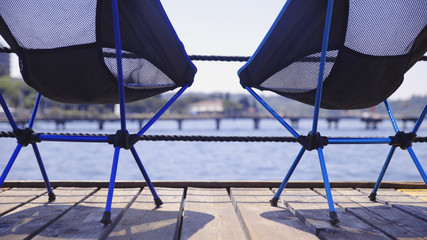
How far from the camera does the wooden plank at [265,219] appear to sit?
35.0 inches

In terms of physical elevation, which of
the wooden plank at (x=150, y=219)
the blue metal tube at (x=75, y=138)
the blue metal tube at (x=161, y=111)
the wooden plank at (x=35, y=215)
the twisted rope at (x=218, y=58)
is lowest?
the wooden plank at (x=150, y=219)

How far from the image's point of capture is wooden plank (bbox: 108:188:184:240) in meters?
0.87

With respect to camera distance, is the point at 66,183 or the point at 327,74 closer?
the point at 327,74

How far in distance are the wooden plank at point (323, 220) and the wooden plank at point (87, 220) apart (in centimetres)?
56

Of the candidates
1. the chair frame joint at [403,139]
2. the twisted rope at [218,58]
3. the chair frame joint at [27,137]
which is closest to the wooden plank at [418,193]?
the chair frame joint at [403,139]

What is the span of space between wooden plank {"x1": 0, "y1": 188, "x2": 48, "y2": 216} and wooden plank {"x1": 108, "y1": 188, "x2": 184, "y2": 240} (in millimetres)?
383

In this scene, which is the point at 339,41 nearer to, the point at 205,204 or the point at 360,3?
the point at 360,3

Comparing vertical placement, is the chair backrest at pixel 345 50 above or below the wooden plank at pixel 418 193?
above

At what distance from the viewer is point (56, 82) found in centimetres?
110

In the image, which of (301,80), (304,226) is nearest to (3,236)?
(304,226)

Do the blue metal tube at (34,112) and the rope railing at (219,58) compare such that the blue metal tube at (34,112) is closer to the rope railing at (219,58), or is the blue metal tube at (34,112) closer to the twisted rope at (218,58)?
the rope railing at (219,58)

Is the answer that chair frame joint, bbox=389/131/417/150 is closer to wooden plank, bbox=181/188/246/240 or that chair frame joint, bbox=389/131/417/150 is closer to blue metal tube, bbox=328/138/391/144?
blue metal tube, bbox=328/138/391/144

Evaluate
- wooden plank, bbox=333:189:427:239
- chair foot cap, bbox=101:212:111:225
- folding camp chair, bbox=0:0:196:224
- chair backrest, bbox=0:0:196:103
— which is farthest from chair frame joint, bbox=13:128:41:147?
wooden plank, bbox=333:189:427:239

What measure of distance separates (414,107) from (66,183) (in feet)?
299
